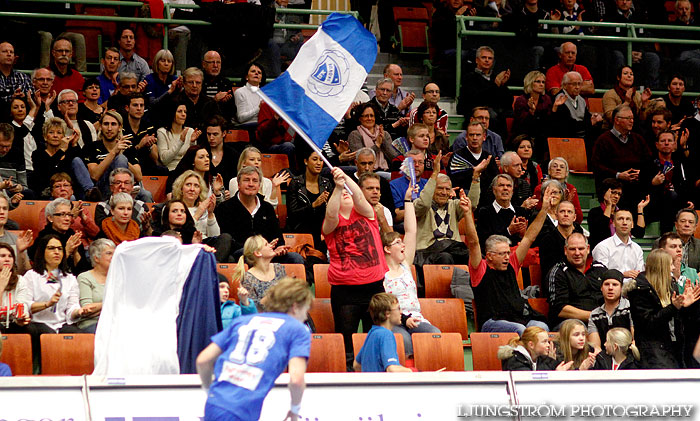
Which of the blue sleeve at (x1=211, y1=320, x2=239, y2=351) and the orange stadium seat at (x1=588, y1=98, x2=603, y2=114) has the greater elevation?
the orange stadium seat at (x1=588, y1=98, x2=603, y2=114)

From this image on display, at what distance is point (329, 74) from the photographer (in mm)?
9016

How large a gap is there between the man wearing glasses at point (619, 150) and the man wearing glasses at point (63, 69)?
5.95 metres

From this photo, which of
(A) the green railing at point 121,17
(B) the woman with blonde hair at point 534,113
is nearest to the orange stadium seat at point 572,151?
(B) the woman with blonde hair at point 534,113

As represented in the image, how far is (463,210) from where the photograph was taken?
9.98 metres

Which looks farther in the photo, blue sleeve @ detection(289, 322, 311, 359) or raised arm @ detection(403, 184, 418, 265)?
raised arm @ detection(403, 184, 418, 265)

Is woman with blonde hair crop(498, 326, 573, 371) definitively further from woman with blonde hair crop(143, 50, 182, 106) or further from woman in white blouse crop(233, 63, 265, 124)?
woman with blonde hair crop(143, 50, 182, 106)

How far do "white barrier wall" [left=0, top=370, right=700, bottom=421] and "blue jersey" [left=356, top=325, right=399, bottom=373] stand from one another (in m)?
1.07

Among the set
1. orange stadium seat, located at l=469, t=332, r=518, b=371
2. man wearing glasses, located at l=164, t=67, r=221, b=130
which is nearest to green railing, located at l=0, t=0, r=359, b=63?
man wearing glasses, located at l=164, t=67, r=221, b=130

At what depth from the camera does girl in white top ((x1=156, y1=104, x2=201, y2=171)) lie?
36.9 ft

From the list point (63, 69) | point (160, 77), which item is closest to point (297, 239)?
point (160, 77)

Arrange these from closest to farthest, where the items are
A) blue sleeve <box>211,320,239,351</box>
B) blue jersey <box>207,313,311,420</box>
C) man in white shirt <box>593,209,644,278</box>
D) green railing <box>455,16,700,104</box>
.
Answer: blue jersey <box>207,313,311,420</box> → blue sleeve <box>211,320,239,351</box> → man in white shirt <box>593,209,644,278</box> → green railing <box>455,16,700,104</box>

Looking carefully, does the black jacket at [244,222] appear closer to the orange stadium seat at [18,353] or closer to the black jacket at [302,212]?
the black jacket at [302,212]

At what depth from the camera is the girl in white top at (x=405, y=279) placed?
894 centimetres

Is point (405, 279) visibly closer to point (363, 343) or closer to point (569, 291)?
point (363, 343)
